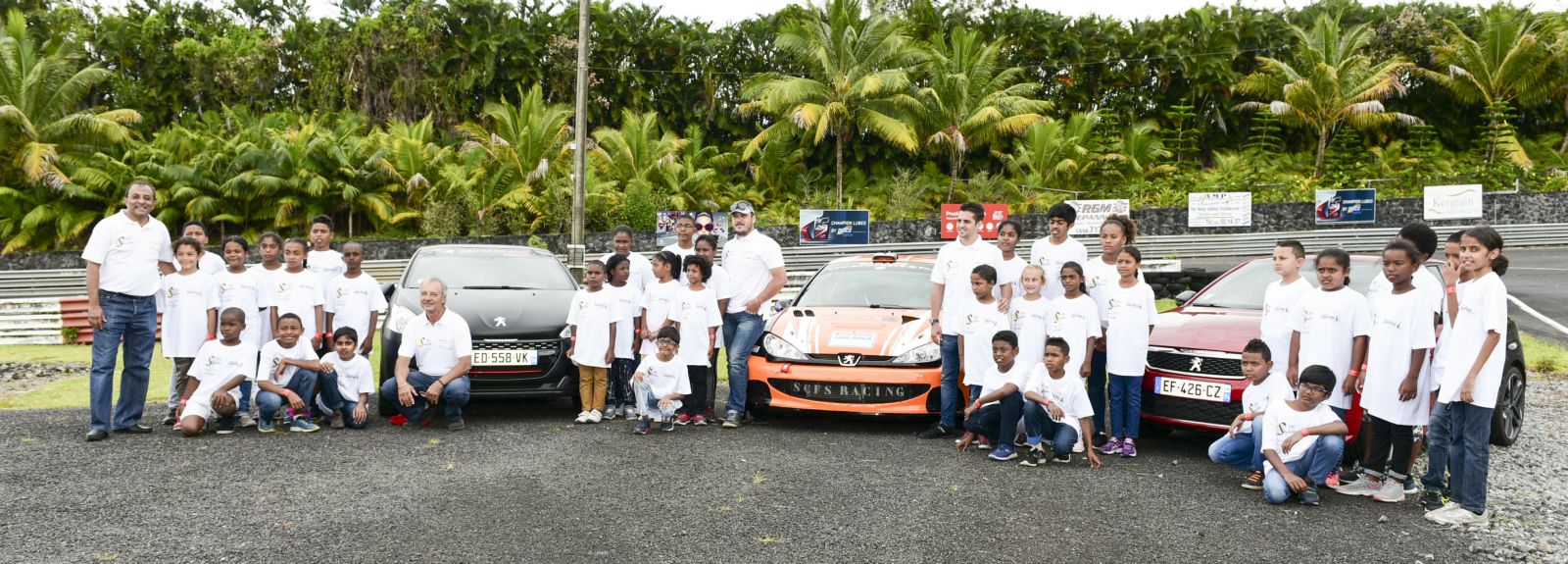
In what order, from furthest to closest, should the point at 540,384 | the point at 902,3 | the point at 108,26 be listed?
1. the point at 902,3
2. the point at 108,26
3. the point at 540,384

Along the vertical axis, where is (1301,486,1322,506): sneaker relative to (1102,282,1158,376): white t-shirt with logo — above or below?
below

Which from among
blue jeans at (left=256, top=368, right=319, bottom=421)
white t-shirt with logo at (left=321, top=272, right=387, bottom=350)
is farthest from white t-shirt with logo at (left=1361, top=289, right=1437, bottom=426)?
white t-shirt with logo at (left=321, top=272, right=387, bottom=350)

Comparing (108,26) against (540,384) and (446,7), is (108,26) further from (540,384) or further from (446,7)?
(540,384)

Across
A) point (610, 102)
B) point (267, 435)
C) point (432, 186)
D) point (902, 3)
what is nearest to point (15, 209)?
point (432, 186)

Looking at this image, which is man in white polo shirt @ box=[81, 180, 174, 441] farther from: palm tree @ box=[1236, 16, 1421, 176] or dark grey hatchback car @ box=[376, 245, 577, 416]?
palm tree @ box=[1236, 16, 1421, 176]

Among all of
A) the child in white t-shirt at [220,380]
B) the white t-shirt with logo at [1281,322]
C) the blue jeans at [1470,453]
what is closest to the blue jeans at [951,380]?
the white t-shirt with logo at [1281,322]

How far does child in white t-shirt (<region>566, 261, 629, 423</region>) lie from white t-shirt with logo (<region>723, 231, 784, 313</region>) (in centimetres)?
85

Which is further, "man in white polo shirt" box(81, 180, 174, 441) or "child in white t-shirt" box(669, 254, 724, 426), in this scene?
"child in white t-shirt" box(669, 254, 724, 426)

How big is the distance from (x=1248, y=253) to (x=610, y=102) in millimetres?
20295

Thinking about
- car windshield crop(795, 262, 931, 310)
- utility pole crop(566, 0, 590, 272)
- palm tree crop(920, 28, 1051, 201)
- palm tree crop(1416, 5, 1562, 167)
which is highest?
palm tree crop(1416, 5, 1562, 167)

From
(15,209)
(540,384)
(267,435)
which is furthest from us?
(15,209)

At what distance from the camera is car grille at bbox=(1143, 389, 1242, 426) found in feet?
21.2

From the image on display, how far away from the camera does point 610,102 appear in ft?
118

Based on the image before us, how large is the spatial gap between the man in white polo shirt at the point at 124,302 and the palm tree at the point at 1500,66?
36916 millimetres
